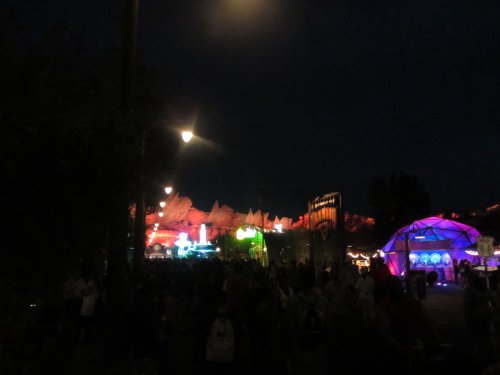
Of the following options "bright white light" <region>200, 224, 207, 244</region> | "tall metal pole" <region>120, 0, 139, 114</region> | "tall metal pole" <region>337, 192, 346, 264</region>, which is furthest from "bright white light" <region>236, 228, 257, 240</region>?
"tall metal pole" <region>120, 0, 139, 114</region>

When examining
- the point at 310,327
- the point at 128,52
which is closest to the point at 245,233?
the point at 128,52

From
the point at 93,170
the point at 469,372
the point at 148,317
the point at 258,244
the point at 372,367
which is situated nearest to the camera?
the point at 469,372

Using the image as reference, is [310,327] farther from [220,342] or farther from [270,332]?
[270,332]

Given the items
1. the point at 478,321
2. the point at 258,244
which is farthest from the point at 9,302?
the point at 258,244

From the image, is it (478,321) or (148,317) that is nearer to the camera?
(148,317)

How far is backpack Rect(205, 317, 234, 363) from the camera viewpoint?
6.44 m

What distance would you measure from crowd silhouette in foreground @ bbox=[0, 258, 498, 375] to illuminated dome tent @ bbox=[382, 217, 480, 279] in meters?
21.4

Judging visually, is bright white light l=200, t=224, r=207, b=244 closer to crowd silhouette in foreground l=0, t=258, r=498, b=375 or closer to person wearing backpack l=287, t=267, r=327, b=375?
crowd silhouette in foreground l=0, t=258, r=498, b=375

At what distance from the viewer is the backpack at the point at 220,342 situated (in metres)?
6.44

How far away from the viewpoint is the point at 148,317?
7.48m

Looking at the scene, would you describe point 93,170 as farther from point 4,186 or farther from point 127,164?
point 4,186

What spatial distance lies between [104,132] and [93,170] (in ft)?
1.81

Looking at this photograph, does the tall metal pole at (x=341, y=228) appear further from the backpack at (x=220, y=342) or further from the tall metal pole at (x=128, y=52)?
the backpack at (x=220, y=342)

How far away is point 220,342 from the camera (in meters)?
6.47
